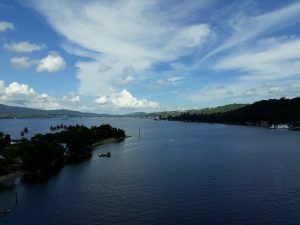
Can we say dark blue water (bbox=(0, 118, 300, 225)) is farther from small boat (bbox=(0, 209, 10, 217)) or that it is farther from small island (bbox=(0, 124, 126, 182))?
small island (bbox=(0, 124, 126, 182))

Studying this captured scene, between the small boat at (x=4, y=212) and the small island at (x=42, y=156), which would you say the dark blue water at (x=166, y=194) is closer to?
the small boat at (x=4, y=212)

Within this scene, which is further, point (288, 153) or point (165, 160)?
point (288, 153)

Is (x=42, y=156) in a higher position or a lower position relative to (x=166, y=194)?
higher

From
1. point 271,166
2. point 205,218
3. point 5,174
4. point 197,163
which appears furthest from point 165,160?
point 205,218

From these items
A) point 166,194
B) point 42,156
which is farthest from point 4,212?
point 42,156

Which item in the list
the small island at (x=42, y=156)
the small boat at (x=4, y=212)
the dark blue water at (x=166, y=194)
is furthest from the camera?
the small island at (x=42, y=156)

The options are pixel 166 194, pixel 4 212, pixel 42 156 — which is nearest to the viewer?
pixel 4 212

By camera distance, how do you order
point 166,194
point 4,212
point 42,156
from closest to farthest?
point 4,212 → point 166,194 → point 42,156

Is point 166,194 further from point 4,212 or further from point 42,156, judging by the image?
point 42,156

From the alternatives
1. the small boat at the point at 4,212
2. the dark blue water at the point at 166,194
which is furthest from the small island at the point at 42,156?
the small boat at the point at 4,212

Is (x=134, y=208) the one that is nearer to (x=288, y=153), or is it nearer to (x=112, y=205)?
(x=112, y=205)

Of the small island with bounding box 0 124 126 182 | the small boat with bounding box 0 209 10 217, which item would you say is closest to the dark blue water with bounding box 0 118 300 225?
the small boat with bounding box 0 209 10 217
